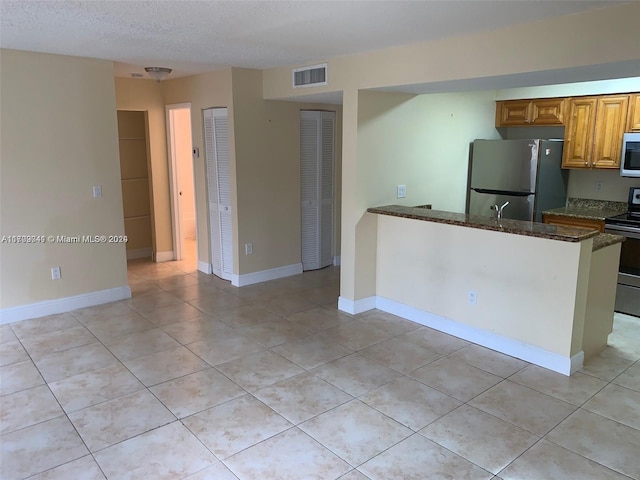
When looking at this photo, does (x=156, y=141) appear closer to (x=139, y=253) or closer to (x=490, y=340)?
(x=139, y=253)

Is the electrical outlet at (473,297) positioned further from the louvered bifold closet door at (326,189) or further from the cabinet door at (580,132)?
the louvered bifold closet door at (326,189)

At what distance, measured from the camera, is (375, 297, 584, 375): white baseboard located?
3447mm

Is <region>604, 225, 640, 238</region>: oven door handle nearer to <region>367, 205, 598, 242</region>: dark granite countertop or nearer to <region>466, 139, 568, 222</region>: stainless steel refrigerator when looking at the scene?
<region>466, 139, 568, 222</region>: stainless steel refrigerator

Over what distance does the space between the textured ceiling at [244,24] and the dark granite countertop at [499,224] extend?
1.43 metres

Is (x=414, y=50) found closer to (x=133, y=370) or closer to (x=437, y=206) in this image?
(x=437, y=206)

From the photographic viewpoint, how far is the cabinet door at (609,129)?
15.5 ft

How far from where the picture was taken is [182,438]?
267 cm

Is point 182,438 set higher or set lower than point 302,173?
lower

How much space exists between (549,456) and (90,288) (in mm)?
4260

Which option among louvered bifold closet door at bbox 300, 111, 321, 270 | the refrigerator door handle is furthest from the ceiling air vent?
the refrigerator door handle

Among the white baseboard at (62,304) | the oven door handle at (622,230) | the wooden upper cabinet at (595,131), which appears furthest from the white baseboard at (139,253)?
the oven door handle at (622,230)

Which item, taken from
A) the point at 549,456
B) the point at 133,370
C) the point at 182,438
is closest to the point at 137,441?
the point at 182,438

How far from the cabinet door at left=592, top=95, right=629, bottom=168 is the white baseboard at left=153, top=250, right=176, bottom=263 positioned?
210 inches

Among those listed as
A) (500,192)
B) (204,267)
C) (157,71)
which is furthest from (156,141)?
(500,192)
